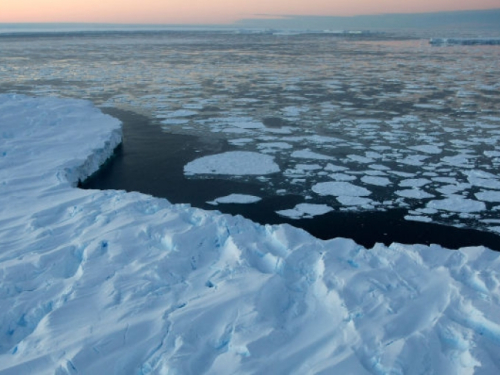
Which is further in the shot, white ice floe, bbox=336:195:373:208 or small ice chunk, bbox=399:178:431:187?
small ice chunk, bbox=399:178:431:187

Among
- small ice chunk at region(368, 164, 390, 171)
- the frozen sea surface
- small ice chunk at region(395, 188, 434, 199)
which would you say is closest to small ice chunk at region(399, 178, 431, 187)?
the frozen sea surface

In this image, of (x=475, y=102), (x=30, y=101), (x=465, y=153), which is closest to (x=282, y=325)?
(x=465, y=153)

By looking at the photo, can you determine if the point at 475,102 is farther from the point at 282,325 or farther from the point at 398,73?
the point at 282,325

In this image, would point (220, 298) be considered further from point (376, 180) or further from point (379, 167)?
point (379, 167)

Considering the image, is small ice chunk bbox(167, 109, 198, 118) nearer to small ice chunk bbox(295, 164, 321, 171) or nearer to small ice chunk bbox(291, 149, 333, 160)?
small ice chunk bbox(291, 149, 333, 160)

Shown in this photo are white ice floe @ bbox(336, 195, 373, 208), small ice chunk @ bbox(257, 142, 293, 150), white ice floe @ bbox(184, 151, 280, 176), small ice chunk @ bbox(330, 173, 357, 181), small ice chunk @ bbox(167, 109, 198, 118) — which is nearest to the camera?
white ice floe @ bbox(336, 195, 373, 208)

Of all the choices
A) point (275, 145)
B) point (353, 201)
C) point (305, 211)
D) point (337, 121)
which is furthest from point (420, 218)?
point (337, 121)

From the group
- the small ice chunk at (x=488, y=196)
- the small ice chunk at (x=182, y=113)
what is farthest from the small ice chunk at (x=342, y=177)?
the small ice chunk at (x=182, y=113)
